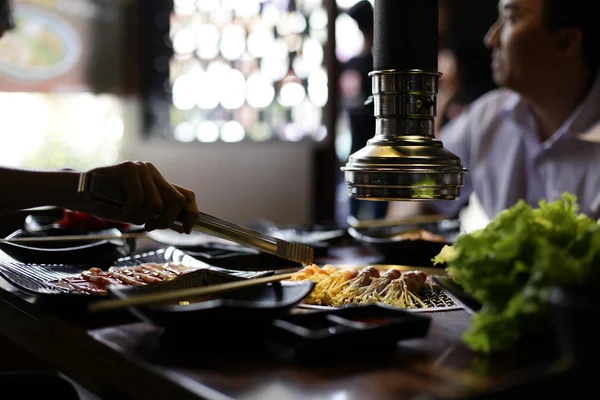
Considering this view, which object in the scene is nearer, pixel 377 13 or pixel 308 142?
pixel 377 13

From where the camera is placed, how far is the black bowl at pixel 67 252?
179 cm

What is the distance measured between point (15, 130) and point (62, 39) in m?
0.80

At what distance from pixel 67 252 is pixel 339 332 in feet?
3.27

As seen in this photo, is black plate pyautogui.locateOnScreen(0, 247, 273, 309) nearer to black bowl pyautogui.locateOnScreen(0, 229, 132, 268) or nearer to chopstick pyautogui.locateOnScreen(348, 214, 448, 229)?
black bowl pyautogui.locateOnScreen(0, 229, 132, 268)

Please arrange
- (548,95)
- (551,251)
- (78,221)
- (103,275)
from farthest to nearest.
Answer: (548,95), (78,221), (103,275), (551,251)

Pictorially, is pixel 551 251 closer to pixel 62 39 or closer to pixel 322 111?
pixel 322 111

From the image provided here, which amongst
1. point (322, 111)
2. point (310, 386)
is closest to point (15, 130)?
point (322, 111)

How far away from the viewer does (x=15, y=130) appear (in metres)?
5.32

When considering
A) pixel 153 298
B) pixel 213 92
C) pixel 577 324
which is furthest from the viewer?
pixel 213 92

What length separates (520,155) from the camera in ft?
10.8

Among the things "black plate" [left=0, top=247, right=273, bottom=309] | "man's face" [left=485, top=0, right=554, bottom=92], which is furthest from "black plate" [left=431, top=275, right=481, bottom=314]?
"man's face" [left=485, top=0, right=554, bottom=92]

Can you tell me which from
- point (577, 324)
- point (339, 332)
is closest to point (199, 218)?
point (339, 332)

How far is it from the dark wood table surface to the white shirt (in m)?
1.92

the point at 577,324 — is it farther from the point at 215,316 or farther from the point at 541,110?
the point at 541,110
